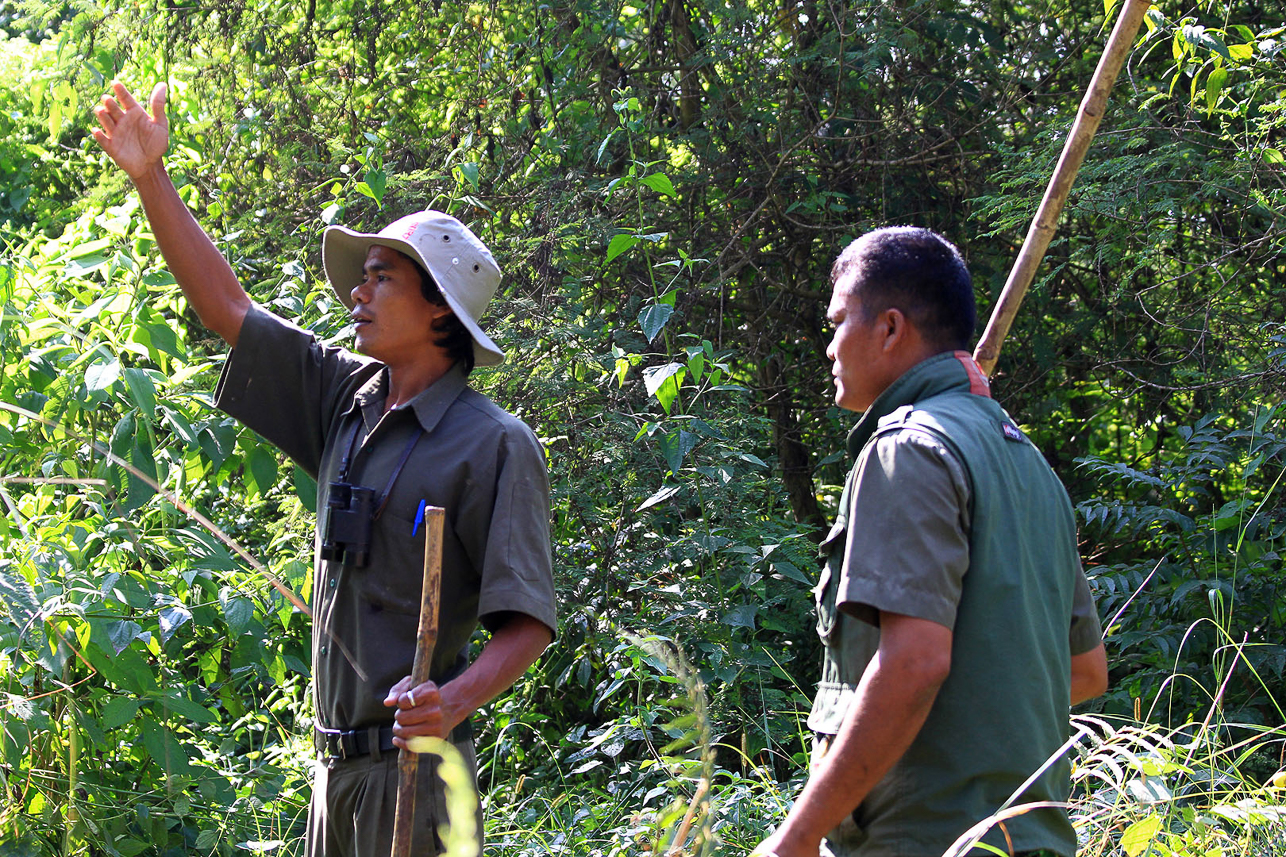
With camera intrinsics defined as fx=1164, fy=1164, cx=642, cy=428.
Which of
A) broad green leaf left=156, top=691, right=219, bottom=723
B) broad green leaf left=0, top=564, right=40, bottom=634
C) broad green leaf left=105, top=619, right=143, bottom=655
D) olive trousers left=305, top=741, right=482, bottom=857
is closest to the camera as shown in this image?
olive trousers left=305, top=741, right=482, bottom=857

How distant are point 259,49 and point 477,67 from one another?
1.08 meters

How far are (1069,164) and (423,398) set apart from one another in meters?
1.19

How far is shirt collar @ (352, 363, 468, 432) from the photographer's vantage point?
7.06ft

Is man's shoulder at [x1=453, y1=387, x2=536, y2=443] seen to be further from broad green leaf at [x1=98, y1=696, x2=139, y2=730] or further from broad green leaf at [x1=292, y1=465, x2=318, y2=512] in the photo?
broad green leaf at [x1=98, y1=696, x2=139, y2=730]

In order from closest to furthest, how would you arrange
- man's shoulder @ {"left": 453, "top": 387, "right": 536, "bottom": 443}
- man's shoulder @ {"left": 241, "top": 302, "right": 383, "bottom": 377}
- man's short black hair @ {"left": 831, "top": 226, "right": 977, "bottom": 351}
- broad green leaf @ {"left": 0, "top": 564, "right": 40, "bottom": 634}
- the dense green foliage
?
man's short black hair @ {"left": 831, "top": 226, "right": 977, "bottom": 351} < man's shoulder @ {"left": 453, "top": 387, "right": 536, "bottom": 443} < man's shoulder @ {"left": 241, "top": 302, "right": 383, "bottom": 377} < broad green leaf @ {"left": 0, "top": 564, "right": 40, "bottom": 634} < the dense green foliage

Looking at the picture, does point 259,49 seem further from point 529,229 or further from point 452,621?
point 452,621

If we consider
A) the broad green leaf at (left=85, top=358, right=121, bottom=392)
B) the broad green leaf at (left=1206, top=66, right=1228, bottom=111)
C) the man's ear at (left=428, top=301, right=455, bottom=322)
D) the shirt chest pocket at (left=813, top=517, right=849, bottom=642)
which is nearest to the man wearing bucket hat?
the man's ear at (left=428, top=301, right=455, bottom=322)

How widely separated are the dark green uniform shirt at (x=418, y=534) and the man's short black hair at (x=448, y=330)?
54mm

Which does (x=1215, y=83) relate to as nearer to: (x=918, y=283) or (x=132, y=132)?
(x=918, y=283)

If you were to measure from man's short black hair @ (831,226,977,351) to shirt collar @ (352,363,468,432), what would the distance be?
2.72 ft

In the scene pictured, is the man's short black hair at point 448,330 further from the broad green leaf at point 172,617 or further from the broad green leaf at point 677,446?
the broad green leaf at point 677,446

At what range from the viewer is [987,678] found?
156 centimetres

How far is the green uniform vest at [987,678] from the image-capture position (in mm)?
1553

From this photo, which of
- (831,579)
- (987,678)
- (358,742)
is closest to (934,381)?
(831,579)
